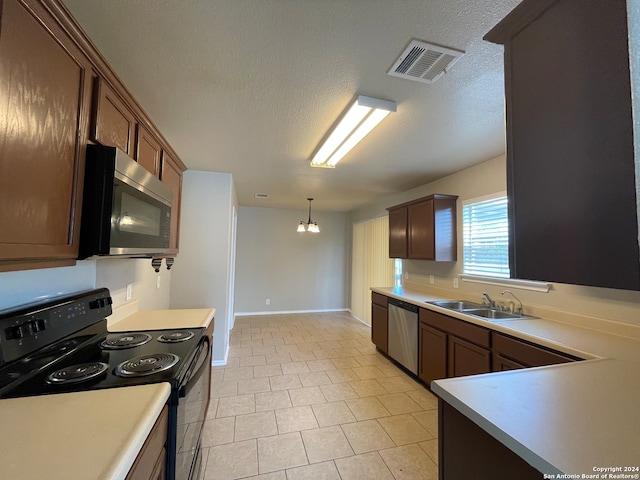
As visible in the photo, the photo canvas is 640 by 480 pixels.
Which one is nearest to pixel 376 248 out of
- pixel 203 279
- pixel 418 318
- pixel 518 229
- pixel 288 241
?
pixel 288 241

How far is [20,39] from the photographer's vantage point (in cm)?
88

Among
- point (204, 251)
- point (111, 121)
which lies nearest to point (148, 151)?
point (111, 121)

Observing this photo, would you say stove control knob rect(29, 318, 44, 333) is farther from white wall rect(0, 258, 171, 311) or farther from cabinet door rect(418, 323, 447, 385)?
cabinet door rect(418, 323, 447, 385)

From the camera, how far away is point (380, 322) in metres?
3.86

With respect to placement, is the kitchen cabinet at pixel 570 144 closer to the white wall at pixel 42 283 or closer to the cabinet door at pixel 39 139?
the cabinet door at pixel 39 139

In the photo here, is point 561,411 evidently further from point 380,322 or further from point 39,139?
point 380,322

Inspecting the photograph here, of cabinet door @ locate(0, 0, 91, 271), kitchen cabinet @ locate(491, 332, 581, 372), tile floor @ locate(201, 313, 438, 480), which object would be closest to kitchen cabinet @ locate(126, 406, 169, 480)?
cabinet door @ locate(0, 0, 91, 271)

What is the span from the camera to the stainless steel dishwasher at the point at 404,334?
308cm

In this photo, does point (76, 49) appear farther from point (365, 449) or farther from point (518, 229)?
point (365, 449)

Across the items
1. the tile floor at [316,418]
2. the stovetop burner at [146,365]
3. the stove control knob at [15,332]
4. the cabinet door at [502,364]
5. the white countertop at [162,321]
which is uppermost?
the stove control knob at [15,332]

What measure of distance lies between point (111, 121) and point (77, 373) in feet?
4.15

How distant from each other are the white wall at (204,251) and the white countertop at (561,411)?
290 cm

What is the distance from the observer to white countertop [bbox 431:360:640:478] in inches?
27.9

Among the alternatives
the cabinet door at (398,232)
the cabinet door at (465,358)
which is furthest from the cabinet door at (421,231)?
the cabinet door at (465,358)
